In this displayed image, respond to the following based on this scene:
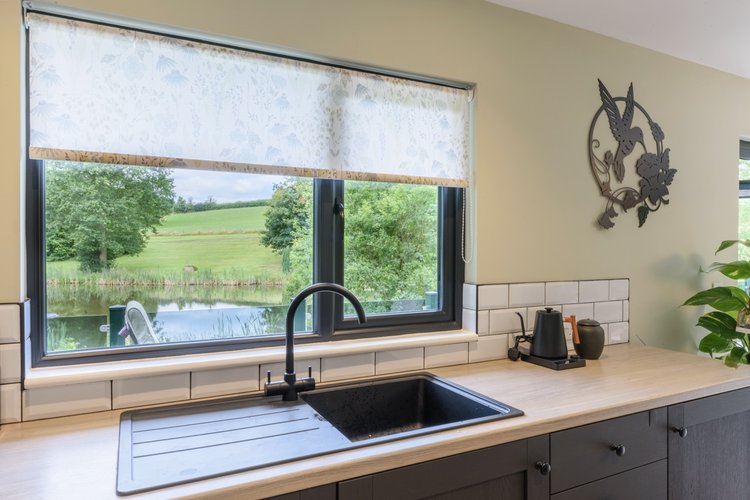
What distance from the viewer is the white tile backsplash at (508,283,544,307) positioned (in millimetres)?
2057

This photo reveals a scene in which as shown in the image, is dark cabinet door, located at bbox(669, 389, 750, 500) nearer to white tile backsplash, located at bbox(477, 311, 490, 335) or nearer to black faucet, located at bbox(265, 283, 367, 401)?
white tile backsplash, located at bbox(477, 311, 490, 335)

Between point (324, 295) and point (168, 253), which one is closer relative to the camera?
point (168, 253)

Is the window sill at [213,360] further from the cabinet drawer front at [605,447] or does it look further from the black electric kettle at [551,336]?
the cabinet drawer front at [605,447]

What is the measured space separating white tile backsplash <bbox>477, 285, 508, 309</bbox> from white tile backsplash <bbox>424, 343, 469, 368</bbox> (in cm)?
19

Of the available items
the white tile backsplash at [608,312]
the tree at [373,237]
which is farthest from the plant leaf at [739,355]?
the tree at [373,237]

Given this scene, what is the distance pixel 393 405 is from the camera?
5.57 feet

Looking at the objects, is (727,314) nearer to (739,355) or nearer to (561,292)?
(739,355)

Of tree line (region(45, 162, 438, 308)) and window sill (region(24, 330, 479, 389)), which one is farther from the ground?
tree line (region(45, 162, 438, 308))

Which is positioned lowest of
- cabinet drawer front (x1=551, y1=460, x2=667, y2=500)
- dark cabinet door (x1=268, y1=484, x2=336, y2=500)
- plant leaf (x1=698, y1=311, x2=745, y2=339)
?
cabinet drawer front (x1=551, y1=460, x2=667, y2=500)

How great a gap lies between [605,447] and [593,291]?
1032mm

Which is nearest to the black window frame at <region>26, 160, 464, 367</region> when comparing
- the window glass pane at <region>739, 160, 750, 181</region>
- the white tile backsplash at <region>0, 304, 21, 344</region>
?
the white tile backsplash at <region>0, 304, 21, 344</region>

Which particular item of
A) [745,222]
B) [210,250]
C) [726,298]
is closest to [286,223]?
[210,250]

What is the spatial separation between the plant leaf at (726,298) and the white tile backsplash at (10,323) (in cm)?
282

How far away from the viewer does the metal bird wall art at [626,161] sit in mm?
2311
